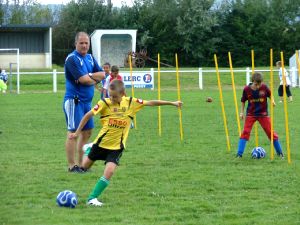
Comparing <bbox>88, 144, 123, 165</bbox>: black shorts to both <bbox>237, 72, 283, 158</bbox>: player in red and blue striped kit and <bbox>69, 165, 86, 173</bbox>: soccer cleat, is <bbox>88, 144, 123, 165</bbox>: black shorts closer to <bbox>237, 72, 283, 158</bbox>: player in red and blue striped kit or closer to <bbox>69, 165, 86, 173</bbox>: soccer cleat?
<bbox>69, 165, 86, 173</bbox>: soccer cleat

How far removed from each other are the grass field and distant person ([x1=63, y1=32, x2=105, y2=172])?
47 centimetres

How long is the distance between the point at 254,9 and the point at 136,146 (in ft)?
181

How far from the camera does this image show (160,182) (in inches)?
388

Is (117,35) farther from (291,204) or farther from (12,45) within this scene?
(291,204)

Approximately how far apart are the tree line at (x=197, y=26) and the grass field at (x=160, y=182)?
47419mm

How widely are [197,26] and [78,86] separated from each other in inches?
2135

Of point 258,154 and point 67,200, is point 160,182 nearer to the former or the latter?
point 67,200

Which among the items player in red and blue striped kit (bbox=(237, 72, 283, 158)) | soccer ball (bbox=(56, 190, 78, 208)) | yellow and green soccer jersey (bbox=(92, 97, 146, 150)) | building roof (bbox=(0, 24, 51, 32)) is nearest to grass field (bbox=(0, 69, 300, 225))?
soccer ball (bbox=(56, 190, 78, 208))

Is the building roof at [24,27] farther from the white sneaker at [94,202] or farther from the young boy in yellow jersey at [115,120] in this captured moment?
the white sneaker at [94,202]

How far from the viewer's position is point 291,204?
835 cm

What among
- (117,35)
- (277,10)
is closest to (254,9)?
(277,10)

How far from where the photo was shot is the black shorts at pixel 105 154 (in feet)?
28.1

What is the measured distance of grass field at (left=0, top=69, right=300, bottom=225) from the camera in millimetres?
7758

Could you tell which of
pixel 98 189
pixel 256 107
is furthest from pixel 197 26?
pixel 98 189
